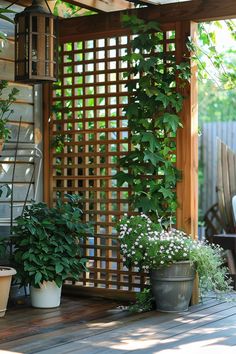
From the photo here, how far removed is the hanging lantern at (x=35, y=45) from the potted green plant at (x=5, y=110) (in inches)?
9.4

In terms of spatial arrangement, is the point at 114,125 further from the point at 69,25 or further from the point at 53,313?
the point at 53,313

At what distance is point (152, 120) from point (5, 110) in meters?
1.17

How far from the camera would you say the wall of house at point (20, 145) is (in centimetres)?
618

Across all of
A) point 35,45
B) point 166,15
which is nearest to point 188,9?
point 166,15

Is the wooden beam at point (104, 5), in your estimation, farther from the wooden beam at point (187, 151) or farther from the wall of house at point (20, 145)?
the wooden beam at point (187, 151)

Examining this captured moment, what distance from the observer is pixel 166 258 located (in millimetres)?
5453

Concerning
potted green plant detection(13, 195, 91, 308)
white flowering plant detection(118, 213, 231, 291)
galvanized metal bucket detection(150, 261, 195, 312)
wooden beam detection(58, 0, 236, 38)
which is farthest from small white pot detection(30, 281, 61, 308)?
wooden beam detection(58, 0, 236, 38)

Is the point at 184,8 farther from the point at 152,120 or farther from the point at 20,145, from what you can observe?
the point at 20,145

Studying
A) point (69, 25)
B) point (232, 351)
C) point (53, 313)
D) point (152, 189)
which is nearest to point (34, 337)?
point (53, 313)

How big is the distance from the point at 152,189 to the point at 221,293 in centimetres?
102

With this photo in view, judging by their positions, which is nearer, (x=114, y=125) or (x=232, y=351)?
(x=232, y=351)

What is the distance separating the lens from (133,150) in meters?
6.05

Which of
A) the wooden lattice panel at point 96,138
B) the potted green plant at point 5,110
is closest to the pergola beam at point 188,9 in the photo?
the wooden lattice panel at point 96,138

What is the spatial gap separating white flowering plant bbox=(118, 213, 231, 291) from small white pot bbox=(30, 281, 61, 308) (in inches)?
24.0
